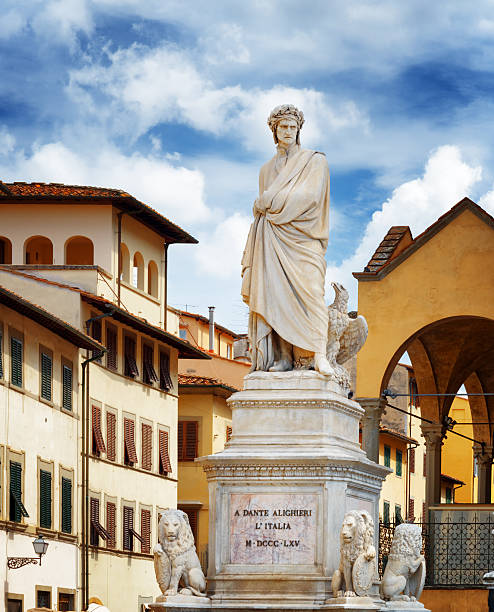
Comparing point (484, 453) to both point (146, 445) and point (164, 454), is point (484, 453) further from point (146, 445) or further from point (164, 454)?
point (164, 454)

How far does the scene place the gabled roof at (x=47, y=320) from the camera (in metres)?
44.3

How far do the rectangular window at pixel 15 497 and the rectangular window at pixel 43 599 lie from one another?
227 centimetres

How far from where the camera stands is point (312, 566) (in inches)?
704

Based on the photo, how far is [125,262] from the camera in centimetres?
6106

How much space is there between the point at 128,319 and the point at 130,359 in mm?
1869

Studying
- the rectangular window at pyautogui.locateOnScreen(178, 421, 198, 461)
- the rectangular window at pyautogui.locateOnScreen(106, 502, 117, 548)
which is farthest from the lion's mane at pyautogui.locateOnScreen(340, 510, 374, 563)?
the rectangular window at pyautogui.locateOnScreen(178, 421, 198, 461)

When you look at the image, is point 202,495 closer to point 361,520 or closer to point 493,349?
point 493,349

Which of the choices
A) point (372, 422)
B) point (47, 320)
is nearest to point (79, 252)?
point (47, 320)

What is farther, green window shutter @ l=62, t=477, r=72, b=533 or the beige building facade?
the beige building facade

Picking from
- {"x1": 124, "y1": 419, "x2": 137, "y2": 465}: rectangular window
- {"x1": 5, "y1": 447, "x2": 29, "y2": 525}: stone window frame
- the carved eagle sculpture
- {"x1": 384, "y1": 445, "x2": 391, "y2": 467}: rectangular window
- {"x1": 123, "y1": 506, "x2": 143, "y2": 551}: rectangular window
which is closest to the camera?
the carved eagle sculpture

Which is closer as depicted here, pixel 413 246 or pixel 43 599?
pixel 413 246

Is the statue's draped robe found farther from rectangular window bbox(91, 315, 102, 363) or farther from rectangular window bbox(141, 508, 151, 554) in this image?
rectangular window bbox(141, 508, 151, 554)

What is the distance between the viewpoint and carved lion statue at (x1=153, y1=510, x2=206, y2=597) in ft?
59.0

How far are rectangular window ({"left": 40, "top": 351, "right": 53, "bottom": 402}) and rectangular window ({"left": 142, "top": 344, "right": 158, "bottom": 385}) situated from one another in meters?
9.44
